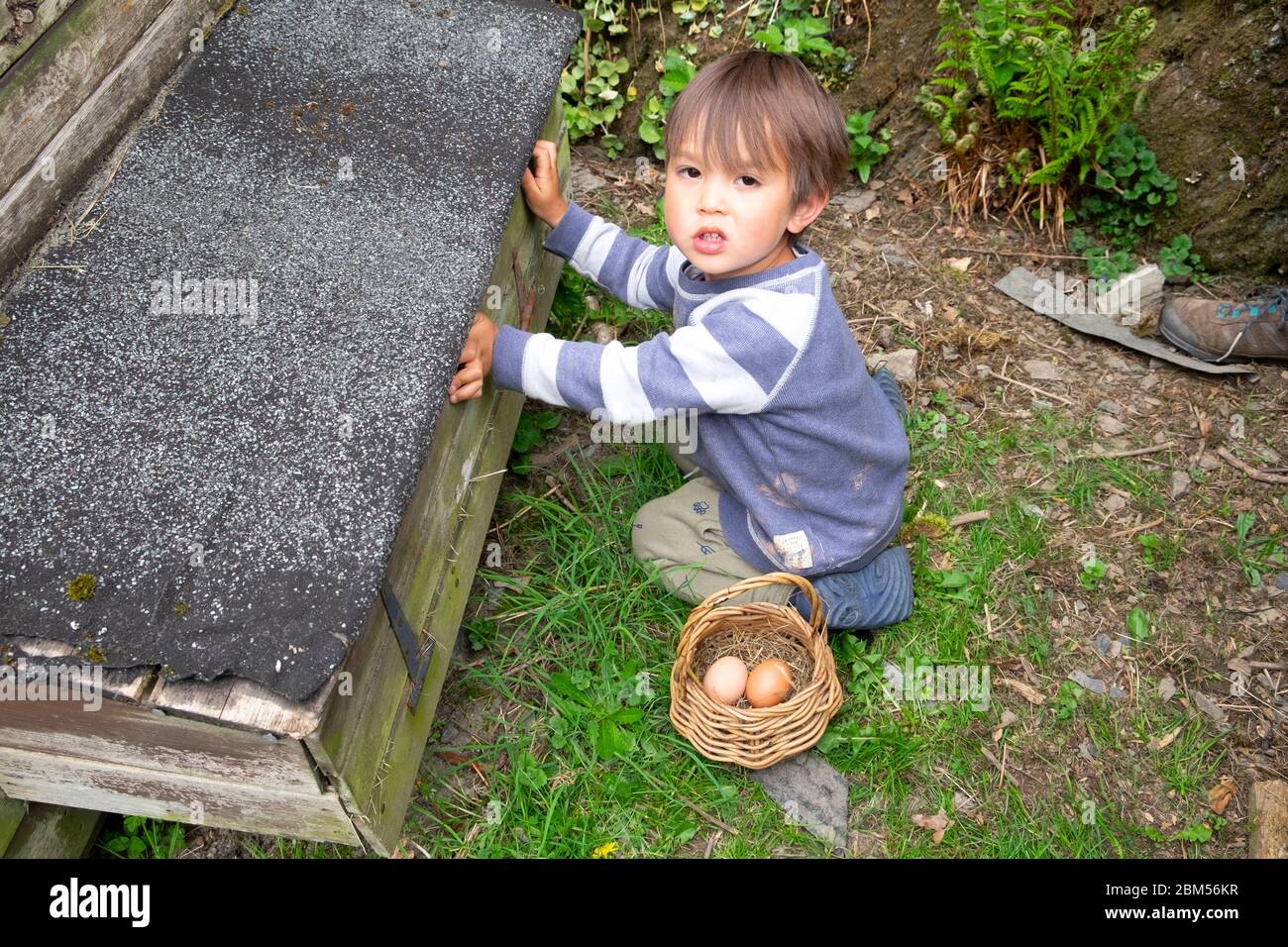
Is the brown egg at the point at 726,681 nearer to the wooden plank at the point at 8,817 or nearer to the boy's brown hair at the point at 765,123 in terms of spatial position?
the boy's brown hair at the point at 765,123

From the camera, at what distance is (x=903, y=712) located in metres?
2.98

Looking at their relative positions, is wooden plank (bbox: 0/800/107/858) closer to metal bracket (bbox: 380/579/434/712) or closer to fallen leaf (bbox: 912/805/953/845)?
metal bracket (bbox: 380/579/434/712)

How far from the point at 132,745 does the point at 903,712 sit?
6.67ft

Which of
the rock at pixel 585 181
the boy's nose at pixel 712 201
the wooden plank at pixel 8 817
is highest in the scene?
the boy's nose at pixel 712 201

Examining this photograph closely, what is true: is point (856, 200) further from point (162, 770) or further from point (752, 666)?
point (162, 770)

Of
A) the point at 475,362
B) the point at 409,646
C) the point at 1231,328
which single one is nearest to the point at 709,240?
the point at 475,362

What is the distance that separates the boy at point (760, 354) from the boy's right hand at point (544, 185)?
21.3 inches

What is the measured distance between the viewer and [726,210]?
2.52 metres

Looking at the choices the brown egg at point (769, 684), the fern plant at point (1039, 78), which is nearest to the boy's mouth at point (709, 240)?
the brown egg at point (769, 684)

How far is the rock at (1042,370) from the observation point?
3900mm

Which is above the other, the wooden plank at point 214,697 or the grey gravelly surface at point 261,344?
the grey gravelly surface at point 261,344

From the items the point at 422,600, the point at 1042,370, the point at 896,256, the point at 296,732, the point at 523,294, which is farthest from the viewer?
the point at 896,256

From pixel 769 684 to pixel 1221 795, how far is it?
133cm

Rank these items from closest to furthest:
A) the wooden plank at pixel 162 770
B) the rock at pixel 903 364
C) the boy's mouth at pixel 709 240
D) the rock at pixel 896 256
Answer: the wooden plank at pixel 162 770, the boy's mouth at pixel 709 240, the rock at pixel 903 364, the rock at pixel 896 256
